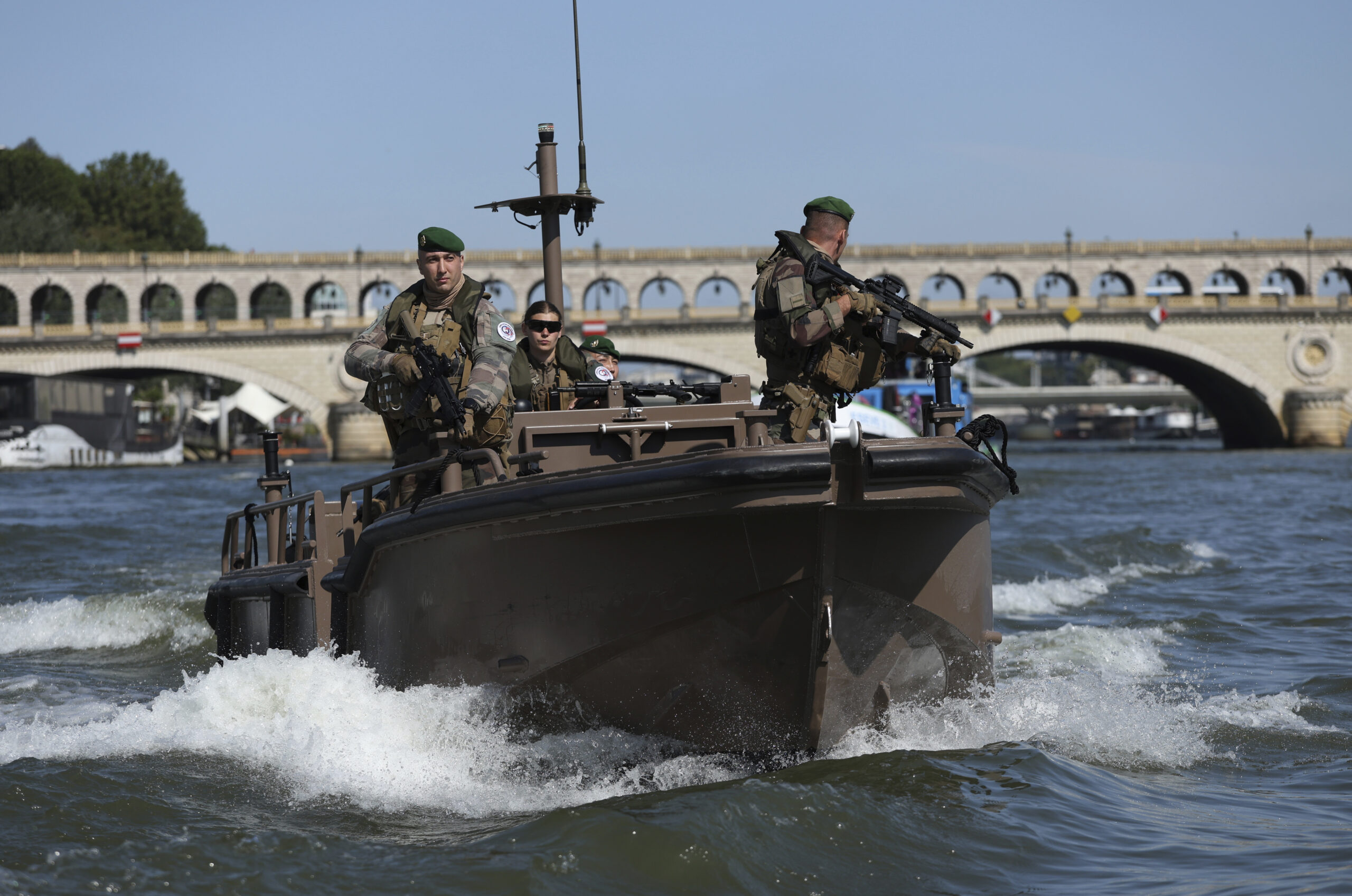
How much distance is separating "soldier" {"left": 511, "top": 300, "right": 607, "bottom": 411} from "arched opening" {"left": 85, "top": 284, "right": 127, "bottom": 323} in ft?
237

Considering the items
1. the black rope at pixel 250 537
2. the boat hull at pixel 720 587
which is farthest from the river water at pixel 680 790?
the black rope at pixel 250 537

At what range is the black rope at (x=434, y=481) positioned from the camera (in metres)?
6.75

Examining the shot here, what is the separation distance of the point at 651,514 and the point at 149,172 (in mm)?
99081

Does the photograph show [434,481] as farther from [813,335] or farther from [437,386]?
[813,335]

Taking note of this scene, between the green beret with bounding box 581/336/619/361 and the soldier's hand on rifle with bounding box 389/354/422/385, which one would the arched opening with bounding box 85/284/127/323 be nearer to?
the green beret with bounding box 581/336/619/361

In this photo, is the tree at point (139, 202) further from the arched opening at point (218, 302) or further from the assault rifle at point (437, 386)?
the assault rifle at point (437, 386)

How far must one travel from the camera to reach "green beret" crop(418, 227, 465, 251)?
713 centimetres

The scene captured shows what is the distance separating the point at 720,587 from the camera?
6.12 metres

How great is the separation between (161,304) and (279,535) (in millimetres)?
85028

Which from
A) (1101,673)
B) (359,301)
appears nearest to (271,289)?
(359,301)

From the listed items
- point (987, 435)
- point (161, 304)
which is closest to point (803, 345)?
point (987, 435)

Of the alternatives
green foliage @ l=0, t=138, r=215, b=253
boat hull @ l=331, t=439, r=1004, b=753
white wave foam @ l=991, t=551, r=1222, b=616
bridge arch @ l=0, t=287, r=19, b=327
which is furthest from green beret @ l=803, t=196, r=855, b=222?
green foliage @ l=0, t=138, r=215, b=253

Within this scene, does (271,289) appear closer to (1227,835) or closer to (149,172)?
(149,172)

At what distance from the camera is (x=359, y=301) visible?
7475cm
